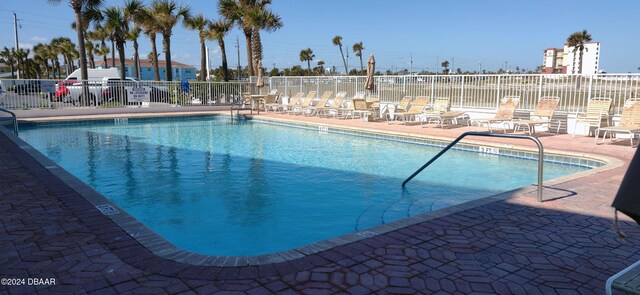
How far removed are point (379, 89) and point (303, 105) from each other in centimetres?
322

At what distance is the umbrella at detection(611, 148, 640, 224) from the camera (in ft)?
4.69

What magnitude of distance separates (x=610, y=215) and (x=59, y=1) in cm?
2335

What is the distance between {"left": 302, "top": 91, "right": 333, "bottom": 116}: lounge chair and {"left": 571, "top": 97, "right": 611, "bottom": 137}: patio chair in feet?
29.1

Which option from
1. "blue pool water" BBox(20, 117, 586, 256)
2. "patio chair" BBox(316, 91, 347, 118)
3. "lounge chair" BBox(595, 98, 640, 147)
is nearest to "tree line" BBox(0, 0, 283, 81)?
"patio chair" BBox(316, 91, 347, 118)

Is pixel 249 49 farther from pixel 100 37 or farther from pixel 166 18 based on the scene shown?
pixel 100 37

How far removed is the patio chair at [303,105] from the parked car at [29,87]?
33.3ft

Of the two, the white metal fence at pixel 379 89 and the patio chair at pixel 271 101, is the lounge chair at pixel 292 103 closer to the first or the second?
the patio chair at pixel 271 101

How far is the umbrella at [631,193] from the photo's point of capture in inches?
56.2

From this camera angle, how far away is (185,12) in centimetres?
2669

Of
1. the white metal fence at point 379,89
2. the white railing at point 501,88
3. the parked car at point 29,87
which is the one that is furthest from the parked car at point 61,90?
the white railing at point 501,88

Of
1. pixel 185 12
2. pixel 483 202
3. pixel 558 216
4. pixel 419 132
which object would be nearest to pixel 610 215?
pixel 558 216

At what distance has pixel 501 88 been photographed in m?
12.7

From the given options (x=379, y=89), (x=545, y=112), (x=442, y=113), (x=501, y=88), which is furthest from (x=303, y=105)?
(x=545, y=112)

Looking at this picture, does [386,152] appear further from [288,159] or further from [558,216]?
[558,216]
